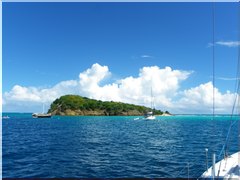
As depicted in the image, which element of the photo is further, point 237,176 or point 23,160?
point 23,160

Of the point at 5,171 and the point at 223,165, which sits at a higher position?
the point at 223,165

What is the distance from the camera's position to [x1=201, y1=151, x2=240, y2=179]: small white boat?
9047mm

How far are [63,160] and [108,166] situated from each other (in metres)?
5.17

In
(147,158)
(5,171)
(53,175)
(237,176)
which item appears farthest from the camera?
(147,158)

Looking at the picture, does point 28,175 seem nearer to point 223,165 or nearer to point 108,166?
point 108,166

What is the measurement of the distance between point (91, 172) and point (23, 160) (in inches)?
334

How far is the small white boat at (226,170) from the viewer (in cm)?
905

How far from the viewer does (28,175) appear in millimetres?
20234

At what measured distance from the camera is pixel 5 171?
21.5m

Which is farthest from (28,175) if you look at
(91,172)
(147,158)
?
(147,158)

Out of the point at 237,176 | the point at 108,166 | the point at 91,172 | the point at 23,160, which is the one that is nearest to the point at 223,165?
the point at 237,176

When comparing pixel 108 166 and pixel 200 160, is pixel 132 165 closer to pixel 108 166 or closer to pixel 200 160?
pixel 108 166

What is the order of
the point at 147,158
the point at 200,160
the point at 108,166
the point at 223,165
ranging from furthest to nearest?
the point at 147,158
the point at 200,160
the point at 108,166
the point at 223,165

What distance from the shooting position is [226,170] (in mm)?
10680
